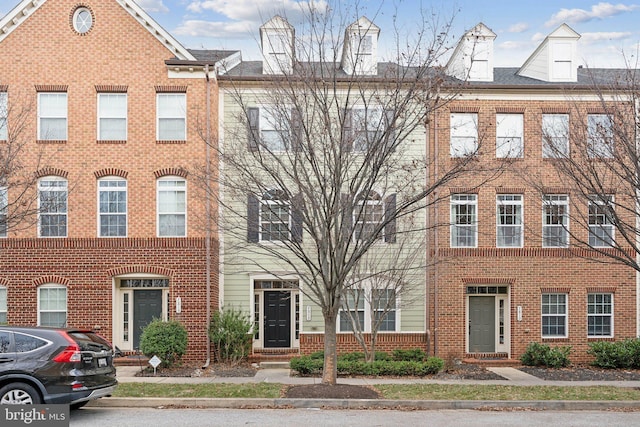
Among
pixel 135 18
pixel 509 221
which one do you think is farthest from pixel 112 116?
pixel 509 221

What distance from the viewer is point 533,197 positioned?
23.2 m

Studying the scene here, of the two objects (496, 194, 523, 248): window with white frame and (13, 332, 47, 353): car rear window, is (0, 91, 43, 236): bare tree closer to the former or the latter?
(13, 332, 47, 353): car rear window

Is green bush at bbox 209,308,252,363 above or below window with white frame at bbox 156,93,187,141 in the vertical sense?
below

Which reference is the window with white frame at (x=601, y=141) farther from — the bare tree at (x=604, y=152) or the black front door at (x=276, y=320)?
the black front door at (x=276, y=320)

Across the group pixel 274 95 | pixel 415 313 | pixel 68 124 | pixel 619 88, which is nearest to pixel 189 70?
pixel 68 124

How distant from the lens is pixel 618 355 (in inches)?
849

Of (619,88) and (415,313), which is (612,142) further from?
(415,313)

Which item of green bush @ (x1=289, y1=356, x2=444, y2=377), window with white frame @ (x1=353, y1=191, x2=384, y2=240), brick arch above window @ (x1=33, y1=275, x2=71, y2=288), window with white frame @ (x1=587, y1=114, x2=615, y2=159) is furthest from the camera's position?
brick arch above window @ (x1=33, y1=275, x2=71, y2=288)

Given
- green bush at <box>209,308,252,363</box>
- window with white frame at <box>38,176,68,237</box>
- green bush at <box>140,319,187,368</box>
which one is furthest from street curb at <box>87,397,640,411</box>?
window with white frame at <box>38,176,68,237</box>

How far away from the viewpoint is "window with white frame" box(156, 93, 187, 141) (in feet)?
71.4

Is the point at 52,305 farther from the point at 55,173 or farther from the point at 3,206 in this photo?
the point at 55,173

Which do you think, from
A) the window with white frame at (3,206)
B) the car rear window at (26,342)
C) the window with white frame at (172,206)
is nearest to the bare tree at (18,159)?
the window with white frame at (3,206)

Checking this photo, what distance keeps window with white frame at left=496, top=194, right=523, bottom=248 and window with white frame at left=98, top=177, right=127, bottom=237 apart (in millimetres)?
11286

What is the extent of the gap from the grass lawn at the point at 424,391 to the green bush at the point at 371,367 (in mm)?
2505
